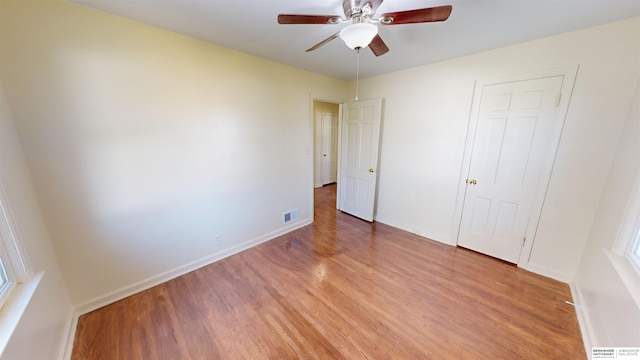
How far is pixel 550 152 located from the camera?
204 cm

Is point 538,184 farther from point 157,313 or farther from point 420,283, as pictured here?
point 157,313

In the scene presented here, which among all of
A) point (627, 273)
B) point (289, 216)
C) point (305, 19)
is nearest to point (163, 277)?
point (289, 216)

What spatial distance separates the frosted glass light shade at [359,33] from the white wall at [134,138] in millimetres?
1526

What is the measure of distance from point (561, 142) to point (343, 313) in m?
2.50

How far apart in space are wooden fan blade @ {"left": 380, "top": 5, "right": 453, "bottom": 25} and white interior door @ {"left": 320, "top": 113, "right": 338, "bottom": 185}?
424 centimetres

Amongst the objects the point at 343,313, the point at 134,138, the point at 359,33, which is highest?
the point at 359,33

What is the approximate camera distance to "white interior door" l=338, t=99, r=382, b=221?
3.29 m

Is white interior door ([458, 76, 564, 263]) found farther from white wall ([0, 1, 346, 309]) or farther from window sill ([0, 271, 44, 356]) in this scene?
A: window sill ([0, 271, 44, 356])

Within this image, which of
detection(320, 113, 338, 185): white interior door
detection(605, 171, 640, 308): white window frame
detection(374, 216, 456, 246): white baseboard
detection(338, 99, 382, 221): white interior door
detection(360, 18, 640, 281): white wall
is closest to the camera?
detection(605, 171, 640, 308): white window frame

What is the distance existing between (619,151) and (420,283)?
6.28 ft

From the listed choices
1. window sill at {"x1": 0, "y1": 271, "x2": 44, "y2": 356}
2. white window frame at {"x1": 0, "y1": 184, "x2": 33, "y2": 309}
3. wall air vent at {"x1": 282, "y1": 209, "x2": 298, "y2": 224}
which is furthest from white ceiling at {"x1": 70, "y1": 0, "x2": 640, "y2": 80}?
wall air vent at {"x1": 282, "y1": 209, "x2": 298, "y2": 224}

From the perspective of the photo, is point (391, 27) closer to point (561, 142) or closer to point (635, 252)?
point (561, 142)

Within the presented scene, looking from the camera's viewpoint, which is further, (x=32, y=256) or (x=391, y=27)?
(x=391, y=27)

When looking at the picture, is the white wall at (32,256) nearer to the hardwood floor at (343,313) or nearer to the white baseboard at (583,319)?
the hardwood floor at (343,313)
